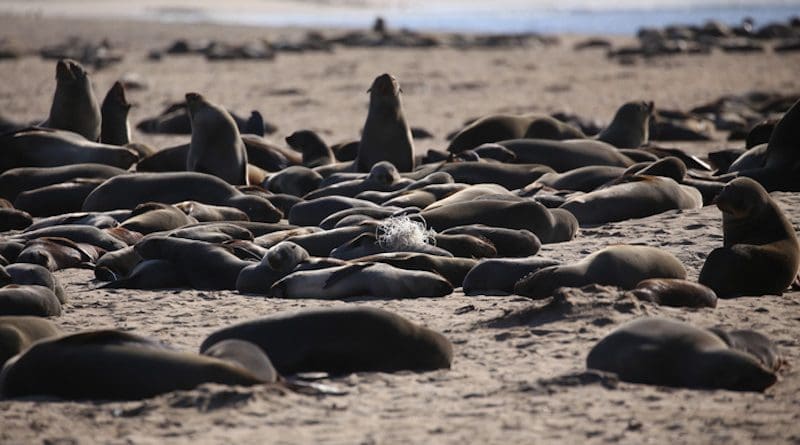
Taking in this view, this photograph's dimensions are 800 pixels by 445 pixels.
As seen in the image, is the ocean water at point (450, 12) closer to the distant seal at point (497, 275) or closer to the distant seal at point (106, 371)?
the distant seal at point (497, 275)

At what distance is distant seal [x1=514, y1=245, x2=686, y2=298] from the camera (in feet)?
18.9

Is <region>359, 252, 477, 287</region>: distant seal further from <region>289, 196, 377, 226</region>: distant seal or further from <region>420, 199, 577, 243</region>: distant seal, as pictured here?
<region>289, 196, 377, 226</region>: distant seal

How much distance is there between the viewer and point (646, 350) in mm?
4352

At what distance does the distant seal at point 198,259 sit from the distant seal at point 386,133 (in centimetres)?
358

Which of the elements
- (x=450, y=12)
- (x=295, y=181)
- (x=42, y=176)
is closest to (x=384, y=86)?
(x=295, y=181)

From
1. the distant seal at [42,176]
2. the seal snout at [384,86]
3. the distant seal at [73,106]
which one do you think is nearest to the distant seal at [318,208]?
the distant seal at [42,176]

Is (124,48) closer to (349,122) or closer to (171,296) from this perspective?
(349,122)

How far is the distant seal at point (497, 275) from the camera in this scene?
237 inches

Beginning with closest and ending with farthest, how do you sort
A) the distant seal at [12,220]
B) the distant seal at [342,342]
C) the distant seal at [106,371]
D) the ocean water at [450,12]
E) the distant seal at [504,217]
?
the distant seal at [106,371]
the distant seal at [342,342]
the distant seal at [504,217]
the distant seal at [12,220]
the ocean water at [450,12]

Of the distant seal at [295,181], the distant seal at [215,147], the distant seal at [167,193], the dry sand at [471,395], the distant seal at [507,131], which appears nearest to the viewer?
the dry sand at [471,395]

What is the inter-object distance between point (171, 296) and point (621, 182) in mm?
3641

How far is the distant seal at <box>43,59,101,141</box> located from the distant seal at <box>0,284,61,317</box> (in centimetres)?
580

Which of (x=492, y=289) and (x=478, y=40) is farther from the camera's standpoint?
(x=478, y=40)

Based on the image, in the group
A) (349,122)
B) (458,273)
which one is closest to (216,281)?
(458,273)
